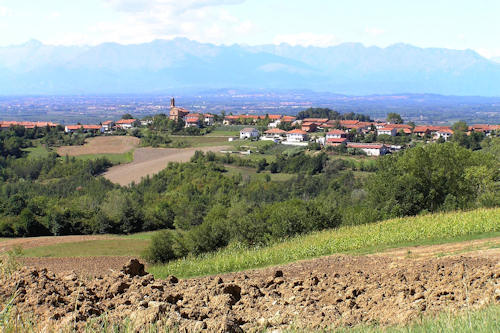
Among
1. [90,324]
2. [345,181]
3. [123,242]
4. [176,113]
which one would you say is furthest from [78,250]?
[176,113]

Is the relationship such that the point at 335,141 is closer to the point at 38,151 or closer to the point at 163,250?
the point at 38,151

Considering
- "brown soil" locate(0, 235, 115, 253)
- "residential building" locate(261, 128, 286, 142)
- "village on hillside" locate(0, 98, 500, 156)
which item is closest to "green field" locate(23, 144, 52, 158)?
"village on hillside" locate(0, 98, 500, 156)

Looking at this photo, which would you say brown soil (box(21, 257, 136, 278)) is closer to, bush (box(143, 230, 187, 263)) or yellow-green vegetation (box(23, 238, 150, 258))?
bush (box(143, 230, 187, 263))

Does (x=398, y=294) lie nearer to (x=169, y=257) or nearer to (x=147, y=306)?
(x=147, y=306)

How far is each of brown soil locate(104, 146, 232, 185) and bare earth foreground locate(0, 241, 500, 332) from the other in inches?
2113

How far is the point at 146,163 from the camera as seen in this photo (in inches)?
2773

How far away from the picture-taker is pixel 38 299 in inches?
295

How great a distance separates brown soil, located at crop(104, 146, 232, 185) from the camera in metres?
64.0

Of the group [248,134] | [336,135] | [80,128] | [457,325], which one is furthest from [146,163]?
[457,325]

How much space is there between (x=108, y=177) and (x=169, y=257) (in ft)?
140

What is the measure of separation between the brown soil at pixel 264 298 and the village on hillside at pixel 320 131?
66.4 meters

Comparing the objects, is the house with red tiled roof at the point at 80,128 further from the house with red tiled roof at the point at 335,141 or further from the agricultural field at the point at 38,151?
the house with red tiled roof at the point at 335,141

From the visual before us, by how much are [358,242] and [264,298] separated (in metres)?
9.91

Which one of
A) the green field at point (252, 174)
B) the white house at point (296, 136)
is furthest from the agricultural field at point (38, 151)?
the white house at point (296, 136)
